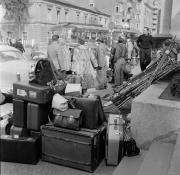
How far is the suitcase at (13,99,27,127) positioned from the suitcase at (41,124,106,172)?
0.38 metres

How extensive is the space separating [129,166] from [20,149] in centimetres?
144

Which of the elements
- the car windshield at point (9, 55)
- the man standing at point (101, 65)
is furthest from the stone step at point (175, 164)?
the car windshield at point (9, 55)

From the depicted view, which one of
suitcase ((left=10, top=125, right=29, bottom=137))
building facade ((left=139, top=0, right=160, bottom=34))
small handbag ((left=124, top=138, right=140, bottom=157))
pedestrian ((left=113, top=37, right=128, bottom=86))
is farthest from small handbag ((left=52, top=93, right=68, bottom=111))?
building facade ((left=139, top=0, right=160, bottom=34))

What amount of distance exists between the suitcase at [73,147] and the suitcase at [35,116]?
0.17 m

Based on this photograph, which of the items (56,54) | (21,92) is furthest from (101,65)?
(21,92)

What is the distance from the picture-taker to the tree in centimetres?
4122

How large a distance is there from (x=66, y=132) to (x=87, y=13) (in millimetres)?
55712

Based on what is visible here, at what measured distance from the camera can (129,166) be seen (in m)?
3.73

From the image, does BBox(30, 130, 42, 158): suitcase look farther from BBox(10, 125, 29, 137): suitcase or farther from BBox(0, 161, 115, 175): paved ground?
BBox(0, 161, 115, 175): paved ground

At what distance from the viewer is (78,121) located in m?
3.88

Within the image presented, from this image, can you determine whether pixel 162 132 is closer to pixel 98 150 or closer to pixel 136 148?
pixel 136 148

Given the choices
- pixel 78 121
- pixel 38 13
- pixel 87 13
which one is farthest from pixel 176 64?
pixel 87 13

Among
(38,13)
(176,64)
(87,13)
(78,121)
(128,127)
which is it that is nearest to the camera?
(78,121)

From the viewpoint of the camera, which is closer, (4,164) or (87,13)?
(4,164)
